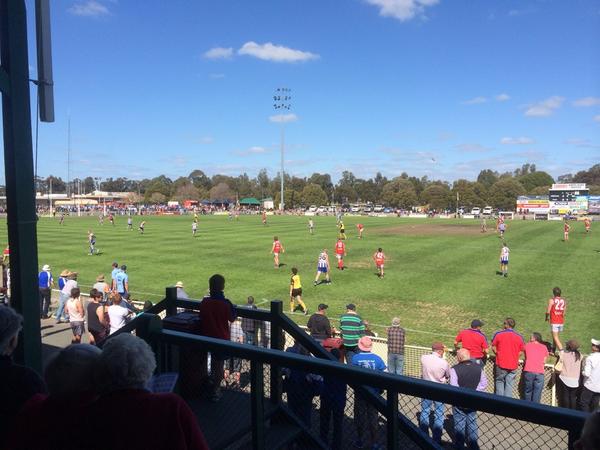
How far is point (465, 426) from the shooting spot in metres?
5.68

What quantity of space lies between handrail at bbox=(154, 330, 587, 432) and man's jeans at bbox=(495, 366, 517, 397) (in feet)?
22.5

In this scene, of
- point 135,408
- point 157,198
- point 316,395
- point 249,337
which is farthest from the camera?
point 157,198

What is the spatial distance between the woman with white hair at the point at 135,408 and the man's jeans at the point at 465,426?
425 cm

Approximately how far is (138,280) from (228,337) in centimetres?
1698

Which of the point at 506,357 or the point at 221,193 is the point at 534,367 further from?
the point at 221,193

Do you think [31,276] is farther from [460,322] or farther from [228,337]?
[460,322]

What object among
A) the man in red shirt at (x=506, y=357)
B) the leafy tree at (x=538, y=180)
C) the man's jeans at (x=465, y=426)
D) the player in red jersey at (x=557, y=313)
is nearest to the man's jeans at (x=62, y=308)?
the man in red shirt at (x=506, y=357)

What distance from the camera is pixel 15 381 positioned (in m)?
2.71

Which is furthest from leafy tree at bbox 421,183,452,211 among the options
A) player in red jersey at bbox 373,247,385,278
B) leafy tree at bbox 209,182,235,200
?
player in red jersey at bbox 373,247,385,278

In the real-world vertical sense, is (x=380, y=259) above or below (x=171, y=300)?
below

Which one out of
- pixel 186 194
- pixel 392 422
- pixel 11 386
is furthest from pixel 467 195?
pixel 11 386

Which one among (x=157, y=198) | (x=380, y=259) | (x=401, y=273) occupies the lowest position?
(x=401, y=273)

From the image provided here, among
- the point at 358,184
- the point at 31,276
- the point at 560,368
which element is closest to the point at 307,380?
the point at 31,276

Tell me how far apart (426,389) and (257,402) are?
1349mm
